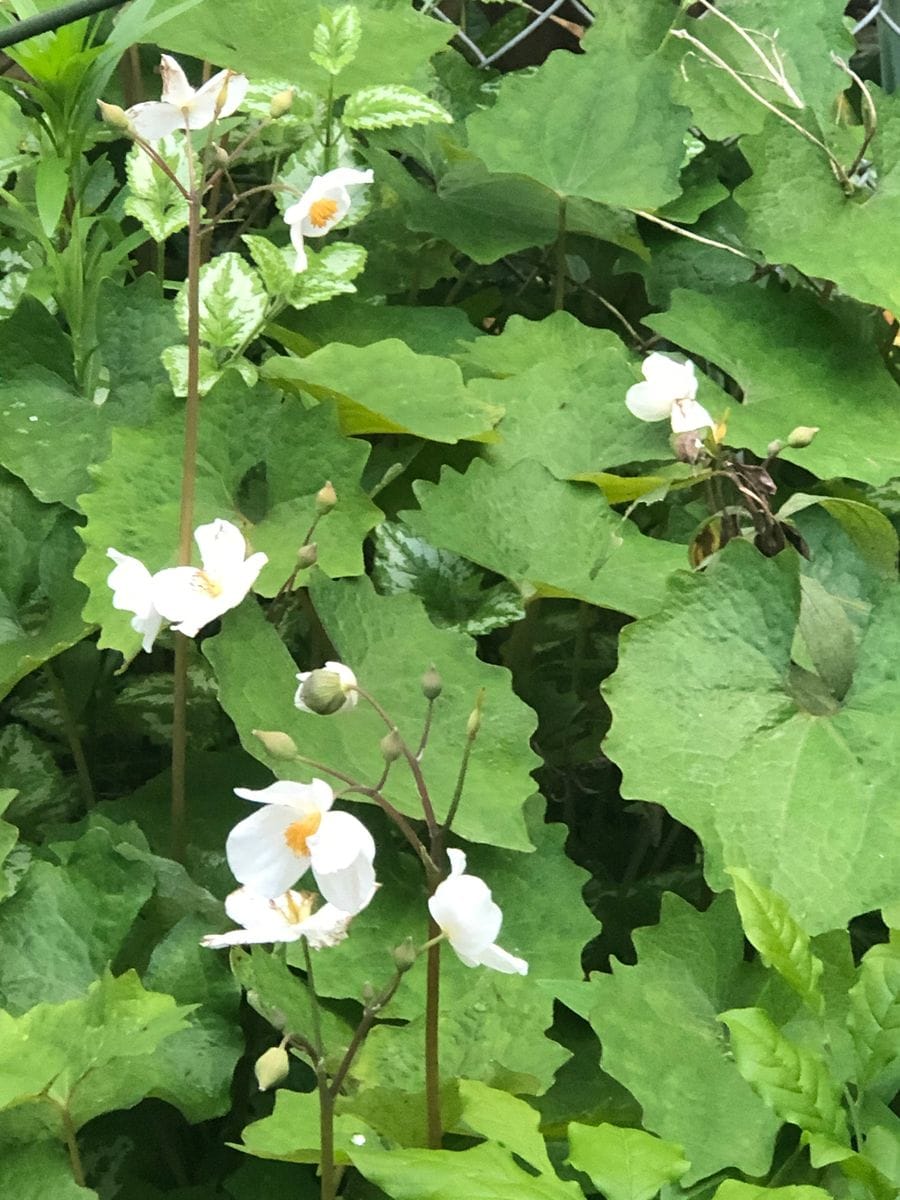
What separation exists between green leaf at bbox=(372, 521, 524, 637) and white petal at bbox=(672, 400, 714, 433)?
173 millimetres

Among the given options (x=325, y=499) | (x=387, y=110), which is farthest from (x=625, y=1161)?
(x=387, y=110)

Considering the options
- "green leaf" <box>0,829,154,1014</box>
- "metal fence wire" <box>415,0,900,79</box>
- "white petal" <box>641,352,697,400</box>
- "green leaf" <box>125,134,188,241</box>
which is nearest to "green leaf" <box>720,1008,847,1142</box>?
"green leaf" <box>0,829,154,1014</box>

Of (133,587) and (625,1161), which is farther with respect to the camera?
(133,587)

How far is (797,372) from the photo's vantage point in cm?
105

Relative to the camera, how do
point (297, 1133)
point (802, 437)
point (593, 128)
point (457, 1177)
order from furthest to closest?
1. point (593, 128)
2. point (802, 437)
3. point (297, 1133)
4. point (457, 1177)

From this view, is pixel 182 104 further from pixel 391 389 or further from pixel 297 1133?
pixel 297 1133

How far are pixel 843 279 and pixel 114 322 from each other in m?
0.60

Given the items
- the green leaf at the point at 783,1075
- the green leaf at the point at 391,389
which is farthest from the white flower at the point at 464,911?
the green leaf at the point at 391,389

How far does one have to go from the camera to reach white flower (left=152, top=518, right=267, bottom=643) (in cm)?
67

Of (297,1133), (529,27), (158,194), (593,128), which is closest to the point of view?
(297,1133)

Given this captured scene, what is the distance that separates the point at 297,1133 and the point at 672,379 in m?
0.57

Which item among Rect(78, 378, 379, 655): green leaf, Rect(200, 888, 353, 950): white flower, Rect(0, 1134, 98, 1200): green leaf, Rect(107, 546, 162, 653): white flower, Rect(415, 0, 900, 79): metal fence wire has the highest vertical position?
Rect(415, 0, 900, 79): metal fence wire

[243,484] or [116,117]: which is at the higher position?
[116,117]

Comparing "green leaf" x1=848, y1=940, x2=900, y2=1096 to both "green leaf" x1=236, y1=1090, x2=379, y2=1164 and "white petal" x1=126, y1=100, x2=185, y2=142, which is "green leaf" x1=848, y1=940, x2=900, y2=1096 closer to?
"green leaf" x1=236, y1=1090, x2=379, y2=1164
